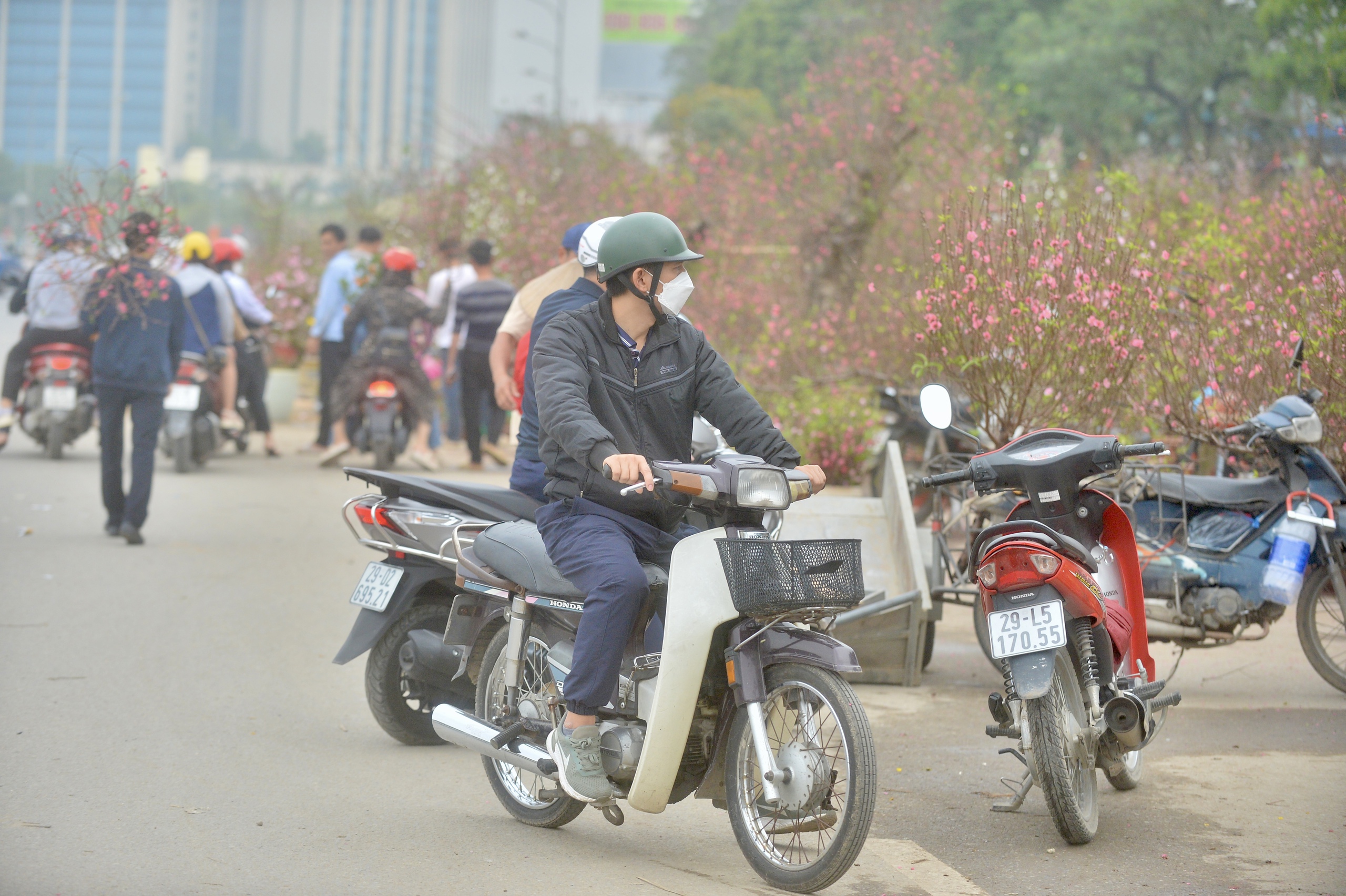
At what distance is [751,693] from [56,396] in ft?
37.2

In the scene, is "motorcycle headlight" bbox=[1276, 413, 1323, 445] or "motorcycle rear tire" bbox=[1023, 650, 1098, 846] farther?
"motorcycle headlight" bbox=[1276, 413, 1323, 445]

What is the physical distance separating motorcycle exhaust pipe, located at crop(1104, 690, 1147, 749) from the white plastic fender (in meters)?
1.40

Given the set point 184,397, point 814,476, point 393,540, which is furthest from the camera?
point 184,397

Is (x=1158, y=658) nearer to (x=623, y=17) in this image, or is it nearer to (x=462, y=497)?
(x=462, y=497)

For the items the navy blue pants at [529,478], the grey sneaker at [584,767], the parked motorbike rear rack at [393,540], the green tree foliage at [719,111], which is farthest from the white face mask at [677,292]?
the green tree foliage at [719,111]

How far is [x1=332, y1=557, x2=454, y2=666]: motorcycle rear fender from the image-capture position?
18.6 feet

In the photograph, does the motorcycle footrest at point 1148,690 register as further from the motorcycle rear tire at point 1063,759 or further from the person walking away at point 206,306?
the person walking away at point 206,306

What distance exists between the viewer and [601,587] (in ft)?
14.0

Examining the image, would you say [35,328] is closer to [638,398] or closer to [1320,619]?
[638,398]

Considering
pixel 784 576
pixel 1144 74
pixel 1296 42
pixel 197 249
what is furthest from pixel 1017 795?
pixel 1144 74

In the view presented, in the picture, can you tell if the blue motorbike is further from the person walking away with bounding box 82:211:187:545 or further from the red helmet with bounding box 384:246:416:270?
the red helmet with bounding box 384:246:416:270

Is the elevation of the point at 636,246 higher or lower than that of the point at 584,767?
higher

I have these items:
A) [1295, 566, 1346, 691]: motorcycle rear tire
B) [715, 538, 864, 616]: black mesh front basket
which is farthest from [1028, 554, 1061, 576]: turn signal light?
[1295, 566, 1346, 691]: motorcycle rear tire

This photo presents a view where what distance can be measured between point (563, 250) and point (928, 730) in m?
2.94
